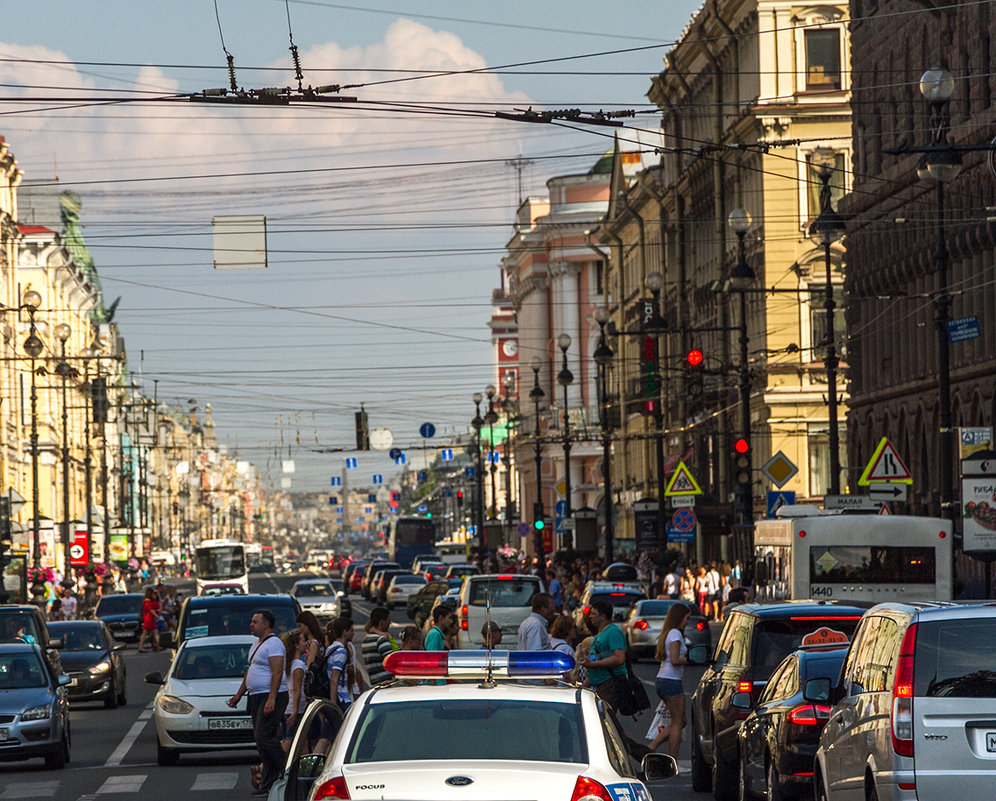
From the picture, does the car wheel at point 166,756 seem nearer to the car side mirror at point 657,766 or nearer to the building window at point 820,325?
the car side mirror at point 657,766

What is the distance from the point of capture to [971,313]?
45938 millimetres

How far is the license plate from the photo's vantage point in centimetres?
2239

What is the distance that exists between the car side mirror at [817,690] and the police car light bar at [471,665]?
3.88m

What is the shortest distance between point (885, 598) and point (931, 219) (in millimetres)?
18664

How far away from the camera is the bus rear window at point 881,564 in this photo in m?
32.2

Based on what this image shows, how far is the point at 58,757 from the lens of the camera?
22.7 metres

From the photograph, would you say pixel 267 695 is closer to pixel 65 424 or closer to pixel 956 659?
pixel 956 659

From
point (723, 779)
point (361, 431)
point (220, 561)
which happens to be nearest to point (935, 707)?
point (723, 779)

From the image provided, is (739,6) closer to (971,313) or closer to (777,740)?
(971,313)

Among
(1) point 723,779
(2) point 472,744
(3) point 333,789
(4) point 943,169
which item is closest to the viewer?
(3) point 333,789

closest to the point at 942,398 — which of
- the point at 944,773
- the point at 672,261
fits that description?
the point at 944,773

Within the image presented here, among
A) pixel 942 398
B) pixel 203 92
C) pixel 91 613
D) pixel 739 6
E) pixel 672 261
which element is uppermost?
pixel 739 6

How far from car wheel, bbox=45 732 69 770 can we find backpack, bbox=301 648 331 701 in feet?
19.2

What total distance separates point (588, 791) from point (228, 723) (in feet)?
47.7
